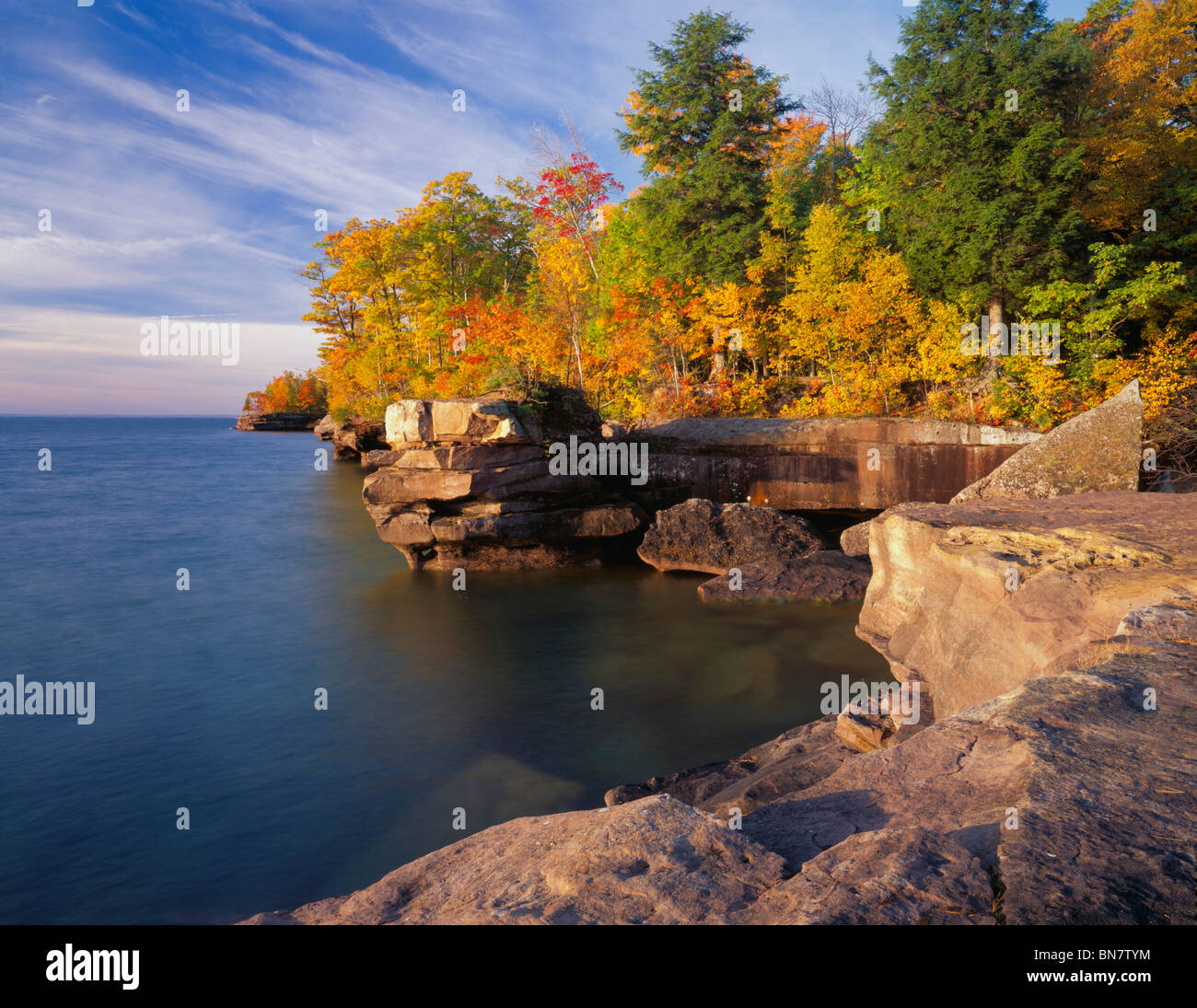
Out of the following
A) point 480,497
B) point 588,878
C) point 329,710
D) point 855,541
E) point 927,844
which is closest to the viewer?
point 927,844

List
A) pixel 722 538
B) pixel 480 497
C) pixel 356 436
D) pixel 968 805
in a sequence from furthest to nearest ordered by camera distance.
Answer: pixel 356 436 → pixel 480 497 → pixel 722 538 → pixel 968 805

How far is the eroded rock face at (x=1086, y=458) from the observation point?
1230 cm

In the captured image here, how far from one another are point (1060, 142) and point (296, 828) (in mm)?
26171

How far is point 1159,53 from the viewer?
75.7 ft

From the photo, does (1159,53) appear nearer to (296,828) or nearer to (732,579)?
(732,579)

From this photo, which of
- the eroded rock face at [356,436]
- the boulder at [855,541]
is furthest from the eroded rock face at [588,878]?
the eroded rock face at [356,436]

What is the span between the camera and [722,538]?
18875 millimetres

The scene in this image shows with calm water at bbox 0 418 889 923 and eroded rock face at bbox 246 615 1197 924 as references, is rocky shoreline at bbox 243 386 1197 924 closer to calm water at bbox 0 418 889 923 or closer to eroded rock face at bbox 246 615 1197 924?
eroded rock face at bbox 246 615 1197 924

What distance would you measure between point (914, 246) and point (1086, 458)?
13.8 m

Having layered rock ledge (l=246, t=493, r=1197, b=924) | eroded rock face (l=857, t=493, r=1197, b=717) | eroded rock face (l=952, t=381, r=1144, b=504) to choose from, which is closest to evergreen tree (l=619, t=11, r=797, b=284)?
eroded rock face (l=952, t=381, r=1144, b=504)

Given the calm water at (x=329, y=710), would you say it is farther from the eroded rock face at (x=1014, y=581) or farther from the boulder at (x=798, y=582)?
the eroded rock face at (x=1014, y=581)

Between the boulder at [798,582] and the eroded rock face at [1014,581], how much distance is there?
Result: 5226 millimetres

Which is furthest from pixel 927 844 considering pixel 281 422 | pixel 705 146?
pixel 281 422

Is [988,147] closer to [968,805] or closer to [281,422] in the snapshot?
[968,805]
